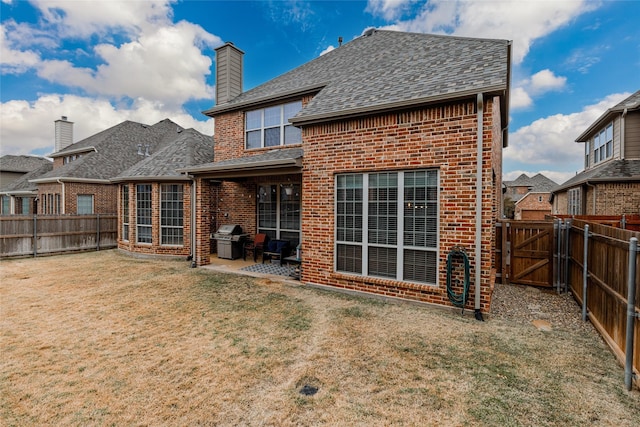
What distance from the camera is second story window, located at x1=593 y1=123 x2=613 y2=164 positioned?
14508mm

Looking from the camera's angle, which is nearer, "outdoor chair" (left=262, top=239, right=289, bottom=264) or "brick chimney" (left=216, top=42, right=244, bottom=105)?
"outdoor chair" (left=262, top=239, right=289, bottom=264)

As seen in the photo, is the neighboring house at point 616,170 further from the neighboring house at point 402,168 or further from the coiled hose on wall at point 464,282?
the coiled hose on wall at point 464,282

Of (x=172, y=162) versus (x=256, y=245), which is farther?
(x=172, y=162)

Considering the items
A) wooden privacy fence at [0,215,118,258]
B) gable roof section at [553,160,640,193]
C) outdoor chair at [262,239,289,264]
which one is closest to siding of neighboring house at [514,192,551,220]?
gable roof section at [553,160,640,193]

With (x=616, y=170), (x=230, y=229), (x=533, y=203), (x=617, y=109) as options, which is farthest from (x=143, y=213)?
(x=533, y=203)

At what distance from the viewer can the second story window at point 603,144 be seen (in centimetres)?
1451

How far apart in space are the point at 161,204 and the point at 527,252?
39.6ft

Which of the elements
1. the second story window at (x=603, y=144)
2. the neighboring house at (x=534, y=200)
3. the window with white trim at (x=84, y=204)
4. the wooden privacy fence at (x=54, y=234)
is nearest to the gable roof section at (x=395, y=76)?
the wooden privacy fence at (x=54, y=234)

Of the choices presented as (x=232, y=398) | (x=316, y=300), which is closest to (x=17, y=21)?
(x=316, y=300)

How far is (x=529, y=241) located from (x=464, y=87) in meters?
4.63

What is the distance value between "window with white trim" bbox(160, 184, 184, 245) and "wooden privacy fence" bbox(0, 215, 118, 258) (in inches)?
187

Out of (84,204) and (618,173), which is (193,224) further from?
(618,173)

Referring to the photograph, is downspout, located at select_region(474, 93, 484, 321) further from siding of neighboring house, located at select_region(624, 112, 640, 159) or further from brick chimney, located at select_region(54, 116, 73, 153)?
brick chimney, located at select_region(54, 116, 73, 153)

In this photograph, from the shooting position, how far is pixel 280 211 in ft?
34.5
